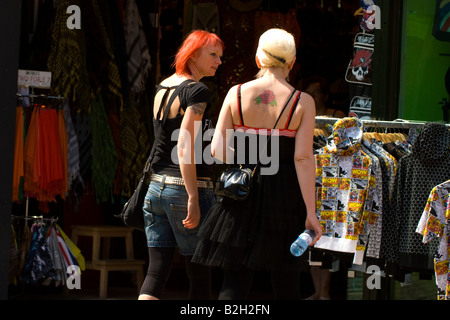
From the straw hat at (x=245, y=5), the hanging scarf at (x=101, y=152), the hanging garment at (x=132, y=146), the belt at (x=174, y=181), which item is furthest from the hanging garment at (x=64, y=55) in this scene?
the belt at (x=174, y=181)

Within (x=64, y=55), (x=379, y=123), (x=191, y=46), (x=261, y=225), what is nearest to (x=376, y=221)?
(x=379, y=123)

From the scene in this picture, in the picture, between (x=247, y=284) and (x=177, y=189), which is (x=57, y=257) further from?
(x=247, y=284)

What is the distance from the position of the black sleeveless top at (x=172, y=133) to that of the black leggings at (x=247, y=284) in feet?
2.26

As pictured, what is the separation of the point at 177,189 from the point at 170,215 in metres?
0.14

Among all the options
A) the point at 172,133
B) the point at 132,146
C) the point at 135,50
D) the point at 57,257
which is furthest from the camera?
the point at 135,50

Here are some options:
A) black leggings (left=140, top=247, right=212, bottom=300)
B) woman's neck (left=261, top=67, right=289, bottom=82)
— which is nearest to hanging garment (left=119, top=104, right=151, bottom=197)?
black leggings (left=140, top=247, right=212, bottom=300)

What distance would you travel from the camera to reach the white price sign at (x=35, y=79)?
6.67 metres

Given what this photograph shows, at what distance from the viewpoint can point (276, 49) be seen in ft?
13.4

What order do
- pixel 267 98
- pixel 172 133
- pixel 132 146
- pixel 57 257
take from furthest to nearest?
pixel 132 146
pixel 57 257
pixel 172 133
pixel 267 98

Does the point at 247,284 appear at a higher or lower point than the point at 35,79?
lower

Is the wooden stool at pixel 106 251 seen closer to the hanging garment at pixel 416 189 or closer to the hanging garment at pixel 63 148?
the hanging garment at pixel 63 148

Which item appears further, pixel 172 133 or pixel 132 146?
pixel 132 146

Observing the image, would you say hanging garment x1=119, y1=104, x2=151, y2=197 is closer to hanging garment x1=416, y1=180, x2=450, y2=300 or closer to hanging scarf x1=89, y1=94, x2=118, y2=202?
hanging scarf x1=89, y1=94, x2=118, y2=202

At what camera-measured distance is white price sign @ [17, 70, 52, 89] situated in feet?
21.9
